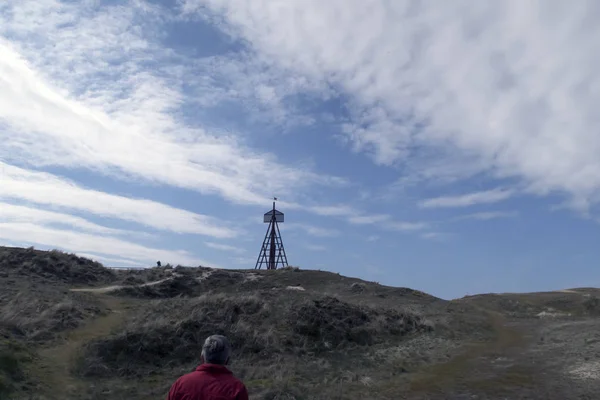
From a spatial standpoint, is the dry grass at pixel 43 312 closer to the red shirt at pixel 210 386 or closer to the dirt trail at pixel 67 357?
the dirt trail at pixel 67 357

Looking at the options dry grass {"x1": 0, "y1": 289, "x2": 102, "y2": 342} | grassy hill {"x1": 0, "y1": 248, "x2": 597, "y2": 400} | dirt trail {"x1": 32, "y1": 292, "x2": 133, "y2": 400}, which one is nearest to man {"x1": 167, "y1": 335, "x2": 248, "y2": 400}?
grassy hill {"x1": 0, "y1": 248, "x2": 597, "y2": 400}

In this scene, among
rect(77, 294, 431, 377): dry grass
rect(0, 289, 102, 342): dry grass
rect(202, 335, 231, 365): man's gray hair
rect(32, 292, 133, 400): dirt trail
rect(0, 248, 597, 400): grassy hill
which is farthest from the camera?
rect(0, 289, 102, 342): dry grass

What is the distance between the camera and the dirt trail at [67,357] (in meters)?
14.5

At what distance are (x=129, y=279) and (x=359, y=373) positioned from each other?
26964mm

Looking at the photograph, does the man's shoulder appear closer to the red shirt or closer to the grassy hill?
the red shirt

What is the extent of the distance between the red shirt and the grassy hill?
9.52 meters

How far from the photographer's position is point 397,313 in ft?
86.9

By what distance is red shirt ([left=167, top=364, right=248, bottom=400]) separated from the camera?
14.5 ft

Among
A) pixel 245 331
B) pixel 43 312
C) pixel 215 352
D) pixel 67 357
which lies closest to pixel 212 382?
pixel 215 352

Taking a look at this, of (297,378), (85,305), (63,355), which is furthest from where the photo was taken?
(85,305)

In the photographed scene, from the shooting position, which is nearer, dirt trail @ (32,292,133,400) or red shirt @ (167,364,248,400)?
red shirt @ (167,364,248,400)

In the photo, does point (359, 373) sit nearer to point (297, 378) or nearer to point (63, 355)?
point (297, 378)

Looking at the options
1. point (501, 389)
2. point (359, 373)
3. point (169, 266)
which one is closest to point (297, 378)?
point (359, 373)

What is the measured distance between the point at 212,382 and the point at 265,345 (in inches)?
605
